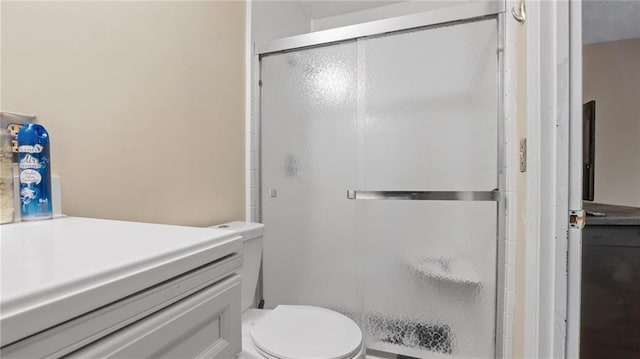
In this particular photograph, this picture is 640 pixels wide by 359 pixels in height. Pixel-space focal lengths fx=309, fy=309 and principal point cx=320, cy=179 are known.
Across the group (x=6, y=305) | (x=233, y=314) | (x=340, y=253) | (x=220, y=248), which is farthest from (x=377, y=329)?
(x=6, y=305)

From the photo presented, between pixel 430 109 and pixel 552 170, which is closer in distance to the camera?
pixel 552 170

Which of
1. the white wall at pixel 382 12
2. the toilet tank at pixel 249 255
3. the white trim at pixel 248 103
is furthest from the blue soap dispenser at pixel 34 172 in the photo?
the white wall at pixel 382 12

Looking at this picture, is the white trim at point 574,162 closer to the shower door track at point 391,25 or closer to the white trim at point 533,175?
the white trim at point 533,175

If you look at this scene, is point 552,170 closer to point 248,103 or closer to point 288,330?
point 288,330

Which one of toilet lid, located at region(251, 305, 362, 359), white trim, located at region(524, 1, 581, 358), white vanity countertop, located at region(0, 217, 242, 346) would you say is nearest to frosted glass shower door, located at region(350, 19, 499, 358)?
toilet lid, located at region(251, 305, 362, 359)

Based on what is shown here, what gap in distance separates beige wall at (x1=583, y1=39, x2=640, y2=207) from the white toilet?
4.69ft

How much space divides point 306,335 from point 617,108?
5.63ft

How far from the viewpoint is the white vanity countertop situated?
11.6 inches

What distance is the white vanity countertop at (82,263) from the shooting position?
0.96ft

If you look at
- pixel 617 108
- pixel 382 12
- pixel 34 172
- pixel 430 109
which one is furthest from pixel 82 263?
pixel 382 12

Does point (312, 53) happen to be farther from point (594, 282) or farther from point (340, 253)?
point (594, 282)

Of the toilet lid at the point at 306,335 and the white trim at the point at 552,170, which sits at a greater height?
the white trim at the point at 552,170

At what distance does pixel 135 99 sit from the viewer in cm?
104

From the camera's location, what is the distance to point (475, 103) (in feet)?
4.29
